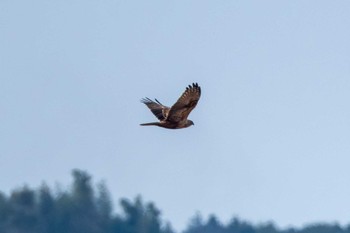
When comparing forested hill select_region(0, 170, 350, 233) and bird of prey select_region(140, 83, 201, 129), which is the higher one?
forested hill select_region(0, 170, 350, 233)

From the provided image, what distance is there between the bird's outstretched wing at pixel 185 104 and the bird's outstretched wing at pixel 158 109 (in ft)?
1.26

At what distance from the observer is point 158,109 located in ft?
148

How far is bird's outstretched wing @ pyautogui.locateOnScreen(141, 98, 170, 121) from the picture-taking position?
146 ft

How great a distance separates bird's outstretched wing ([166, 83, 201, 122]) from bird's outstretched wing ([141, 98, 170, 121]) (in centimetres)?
38

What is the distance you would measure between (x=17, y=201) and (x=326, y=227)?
1269 centimetres

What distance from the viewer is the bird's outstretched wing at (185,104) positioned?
43438 millimetres

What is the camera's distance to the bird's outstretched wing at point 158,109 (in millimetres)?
44562

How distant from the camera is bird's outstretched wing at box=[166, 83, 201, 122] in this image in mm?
43438

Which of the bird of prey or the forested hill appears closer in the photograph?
the bird of prey

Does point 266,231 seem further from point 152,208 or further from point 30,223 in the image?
point 30,223

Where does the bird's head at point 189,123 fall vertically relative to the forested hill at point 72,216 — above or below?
below

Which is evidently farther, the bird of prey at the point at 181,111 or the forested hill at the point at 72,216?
the forested hill at the point at 72,216

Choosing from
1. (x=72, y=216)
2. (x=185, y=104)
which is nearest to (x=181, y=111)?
(x=185, y=104)

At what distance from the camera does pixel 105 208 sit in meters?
78.9
